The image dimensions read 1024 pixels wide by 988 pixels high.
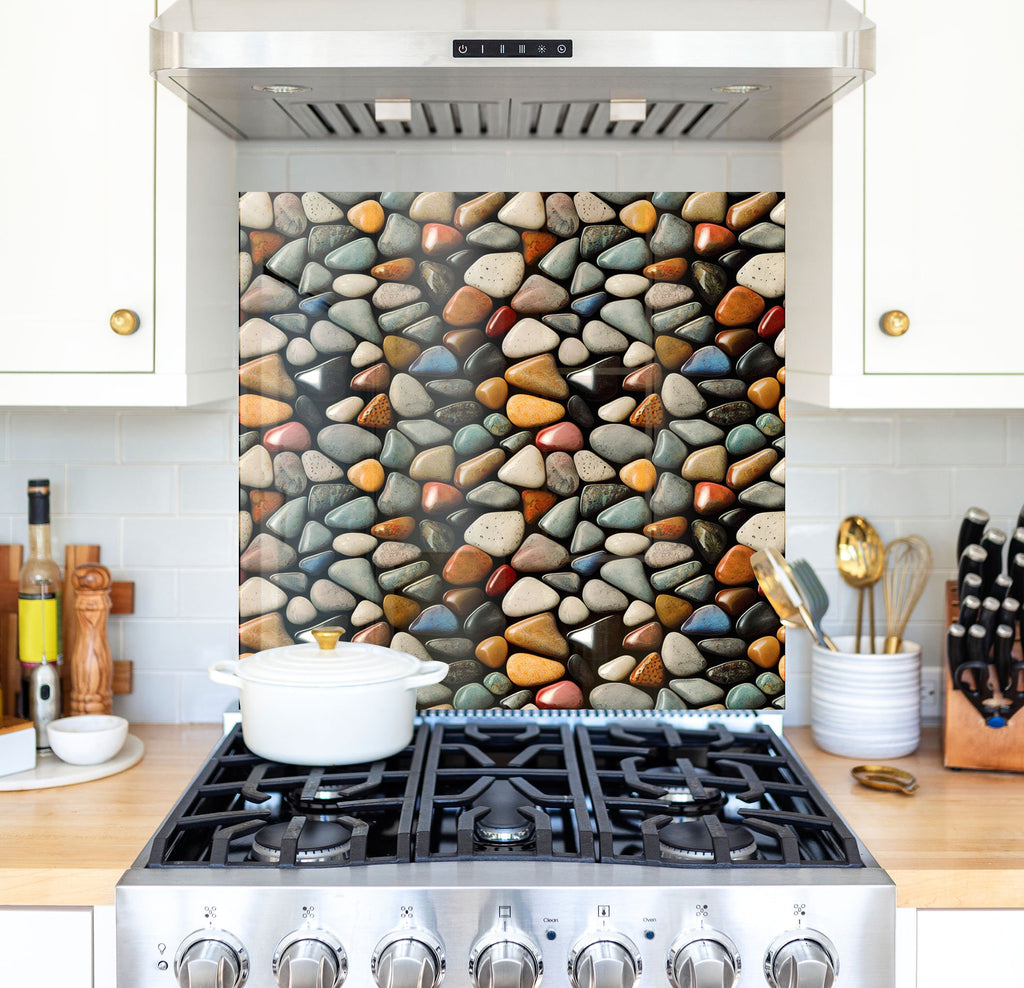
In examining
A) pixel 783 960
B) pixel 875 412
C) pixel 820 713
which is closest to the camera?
pixel 783 960

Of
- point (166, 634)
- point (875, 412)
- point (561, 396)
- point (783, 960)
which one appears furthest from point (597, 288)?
point (783, 960)

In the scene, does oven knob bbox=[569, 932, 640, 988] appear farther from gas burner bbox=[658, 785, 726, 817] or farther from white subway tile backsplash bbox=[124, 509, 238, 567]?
white subway tile backsplash bbox=[124, 509, 238, 567]

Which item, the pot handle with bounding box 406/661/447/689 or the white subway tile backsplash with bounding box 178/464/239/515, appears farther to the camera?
the white subway tile backsplash with bounding box 178/464/239/515

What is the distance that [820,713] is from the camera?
6.43 feet

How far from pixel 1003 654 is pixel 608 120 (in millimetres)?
1093

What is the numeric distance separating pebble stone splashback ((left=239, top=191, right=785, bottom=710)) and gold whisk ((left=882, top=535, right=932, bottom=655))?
0.67ft

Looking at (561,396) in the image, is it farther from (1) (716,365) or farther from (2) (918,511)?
(2) (918,511)

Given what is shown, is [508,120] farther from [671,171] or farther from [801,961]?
[801,961]

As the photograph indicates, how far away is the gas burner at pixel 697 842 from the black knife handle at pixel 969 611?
565 millimetres

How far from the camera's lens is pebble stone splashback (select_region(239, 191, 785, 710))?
80.9 inches

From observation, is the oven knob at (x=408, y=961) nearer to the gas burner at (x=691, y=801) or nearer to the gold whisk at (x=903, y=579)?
the gas burner at (x=691, y=801)

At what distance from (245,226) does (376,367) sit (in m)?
0.35

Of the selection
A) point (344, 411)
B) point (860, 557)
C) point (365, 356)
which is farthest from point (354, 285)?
point (860, 557)

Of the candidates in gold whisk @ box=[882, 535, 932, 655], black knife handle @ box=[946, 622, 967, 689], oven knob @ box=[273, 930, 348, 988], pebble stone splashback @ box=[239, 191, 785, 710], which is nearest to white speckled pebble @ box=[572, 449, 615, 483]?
pebble stone splashback @ box=[239, 191, 785, 710]
